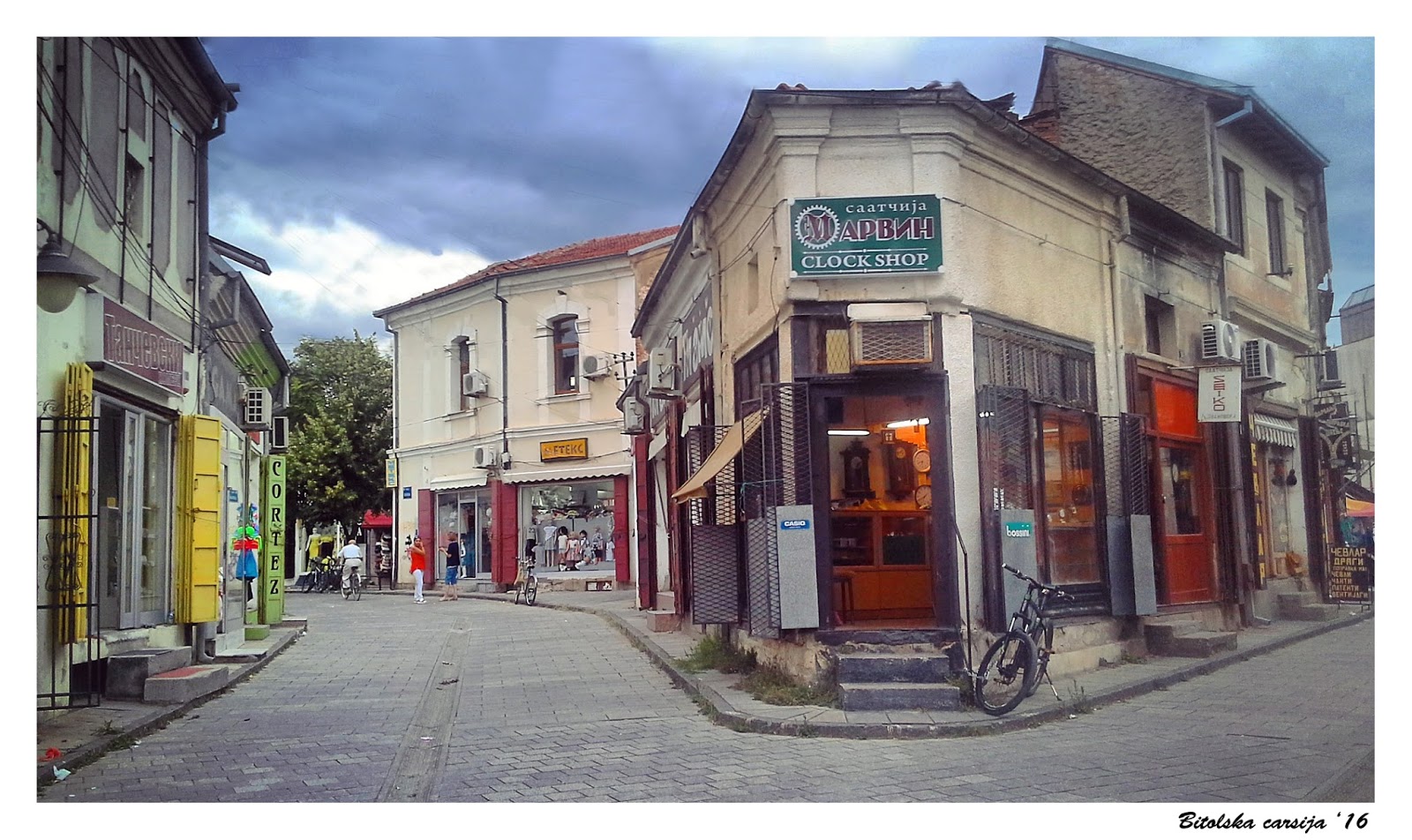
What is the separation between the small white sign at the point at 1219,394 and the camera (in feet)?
37.9

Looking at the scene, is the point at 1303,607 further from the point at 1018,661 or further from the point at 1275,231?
the point at 1018,661

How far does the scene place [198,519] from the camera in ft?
35.6

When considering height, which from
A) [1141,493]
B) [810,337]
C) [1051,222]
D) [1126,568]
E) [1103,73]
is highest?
[1103,73]

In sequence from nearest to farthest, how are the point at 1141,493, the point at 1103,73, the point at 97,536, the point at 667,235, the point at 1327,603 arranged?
the point at 97,536, the point at 1141,493, the point at 1327,603, the point at 1103,73, the point at 667,235

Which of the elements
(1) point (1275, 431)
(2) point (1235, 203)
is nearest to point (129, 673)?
(1) point (1275, 431)

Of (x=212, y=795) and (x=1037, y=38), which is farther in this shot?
(x=1037, y=38)

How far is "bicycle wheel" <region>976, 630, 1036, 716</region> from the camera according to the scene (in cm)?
820

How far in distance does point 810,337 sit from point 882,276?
734 millimetres

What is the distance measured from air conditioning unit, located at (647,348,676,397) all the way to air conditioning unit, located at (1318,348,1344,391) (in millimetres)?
7157

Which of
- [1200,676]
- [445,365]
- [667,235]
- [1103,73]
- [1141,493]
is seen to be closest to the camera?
[1200,676]

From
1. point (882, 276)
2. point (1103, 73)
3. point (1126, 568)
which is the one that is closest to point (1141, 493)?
point (1126, 568)

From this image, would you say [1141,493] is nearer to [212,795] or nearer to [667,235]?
[212,795]

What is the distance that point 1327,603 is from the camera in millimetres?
11328

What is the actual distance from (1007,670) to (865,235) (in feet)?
11.2
